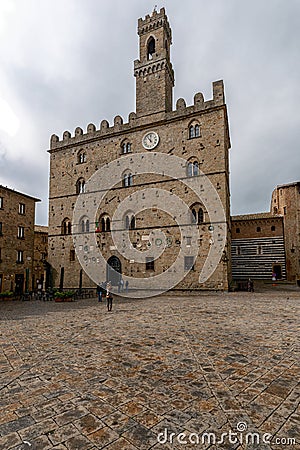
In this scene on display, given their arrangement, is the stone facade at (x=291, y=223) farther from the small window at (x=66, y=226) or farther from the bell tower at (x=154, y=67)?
the small window at (x=66, y=226)

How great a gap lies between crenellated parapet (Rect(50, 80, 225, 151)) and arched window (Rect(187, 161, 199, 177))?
4.24 m

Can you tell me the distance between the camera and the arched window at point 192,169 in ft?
76.8

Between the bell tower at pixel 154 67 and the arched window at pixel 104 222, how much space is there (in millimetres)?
10212

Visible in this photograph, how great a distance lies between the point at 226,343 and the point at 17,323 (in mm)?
7705

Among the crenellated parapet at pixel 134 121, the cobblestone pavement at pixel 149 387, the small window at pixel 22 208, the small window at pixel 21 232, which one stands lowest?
the cobblestone pavement at pixel 149 387

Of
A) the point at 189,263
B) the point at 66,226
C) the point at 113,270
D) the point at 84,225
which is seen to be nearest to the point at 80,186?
the point at 84,225

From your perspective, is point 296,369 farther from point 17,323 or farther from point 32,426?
point 17,323

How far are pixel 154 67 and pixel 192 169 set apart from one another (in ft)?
36.3

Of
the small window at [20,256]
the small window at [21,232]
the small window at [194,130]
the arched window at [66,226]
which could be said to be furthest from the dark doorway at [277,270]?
the small window at [21,232]

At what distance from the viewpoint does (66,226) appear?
2900 cm

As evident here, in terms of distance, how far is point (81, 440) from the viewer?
319cm

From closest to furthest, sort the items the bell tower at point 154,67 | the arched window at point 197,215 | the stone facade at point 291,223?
the arched window at point 197,215, the bell tower at point 154,67, the stone facade at point 291,223

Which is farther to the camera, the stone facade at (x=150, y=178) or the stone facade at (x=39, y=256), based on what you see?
the stone facade at (x=39, y=256)

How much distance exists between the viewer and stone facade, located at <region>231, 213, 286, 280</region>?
33438 mm
